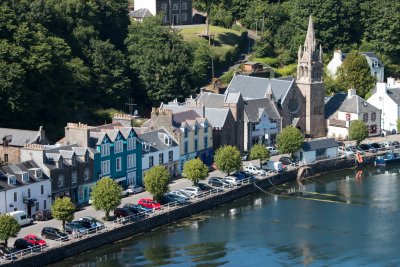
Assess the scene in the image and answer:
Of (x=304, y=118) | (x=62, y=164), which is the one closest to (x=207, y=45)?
(x=304, y=118)

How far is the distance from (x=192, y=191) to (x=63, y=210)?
1437 cm

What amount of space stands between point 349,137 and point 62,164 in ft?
117

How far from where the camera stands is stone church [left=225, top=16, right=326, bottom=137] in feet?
350

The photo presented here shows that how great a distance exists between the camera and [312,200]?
88938 mm

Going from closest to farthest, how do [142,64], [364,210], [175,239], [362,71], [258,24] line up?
[175,239]
[364,210]
[142,64]
[362,71]
[258,24]

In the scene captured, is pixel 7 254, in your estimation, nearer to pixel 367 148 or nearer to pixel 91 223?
pixel 91 223

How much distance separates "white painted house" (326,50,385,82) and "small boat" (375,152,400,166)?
23.9m

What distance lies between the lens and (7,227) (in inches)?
2717

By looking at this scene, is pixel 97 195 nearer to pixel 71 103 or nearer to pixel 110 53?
pixel 71 103

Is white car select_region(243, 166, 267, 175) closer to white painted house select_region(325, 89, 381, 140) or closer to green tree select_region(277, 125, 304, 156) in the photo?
green tree select_region(277, 125, 304, 156)

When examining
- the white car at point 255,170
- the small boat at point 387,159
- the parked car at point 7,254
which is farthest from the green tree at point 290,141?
the parked car at point 7,254

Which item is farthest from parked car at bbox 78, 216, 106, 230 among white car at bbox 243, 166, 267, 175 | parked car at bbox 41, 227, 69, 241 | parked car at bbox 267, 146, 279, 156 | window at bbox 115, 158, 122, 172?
parked car at bbox 267, 146, 279, 156

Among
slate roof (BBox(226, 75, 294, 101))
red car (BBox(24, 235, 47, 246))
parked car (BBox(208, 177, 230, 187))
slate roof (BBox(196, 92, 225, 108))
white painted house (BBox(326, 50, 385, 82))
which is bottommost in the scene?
red car (BBox(24, 235, 47, 246))

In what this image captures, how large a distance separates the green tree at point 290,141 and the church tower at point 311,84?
10.7 m
